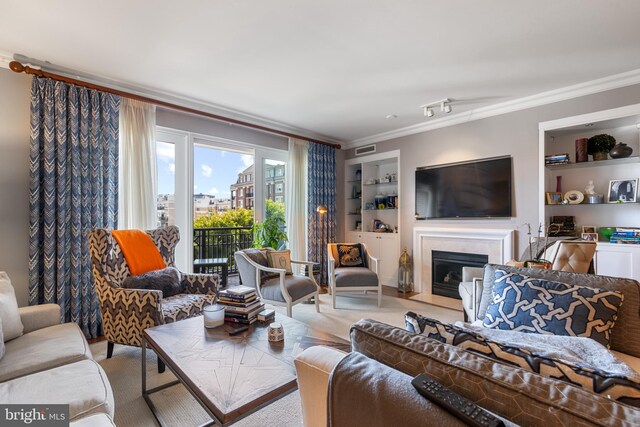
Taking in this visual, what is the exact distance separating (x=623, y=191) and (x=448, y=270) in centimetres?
200

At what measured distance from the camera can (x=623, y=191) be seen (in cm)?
299

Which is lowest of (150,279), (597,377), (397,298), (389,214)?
(397,298)

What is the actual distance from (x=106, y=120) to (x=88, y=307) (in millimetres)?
1768

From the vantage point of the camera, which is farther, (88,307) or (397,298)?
Result: (397,298)

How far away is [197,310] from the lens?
2.40 m

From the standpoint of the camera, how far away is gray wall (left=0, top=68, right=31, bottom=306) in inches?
99.4

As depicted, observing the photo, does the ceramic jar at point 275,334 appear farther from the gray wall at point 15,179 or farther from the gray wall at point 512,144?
the gray wall at point 512,144

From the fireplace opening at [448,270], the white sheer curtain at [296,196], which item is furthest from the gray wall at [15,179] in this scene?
the fireplace opening at [448,270]

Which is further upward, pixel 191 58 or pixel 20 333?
pixel 191 58

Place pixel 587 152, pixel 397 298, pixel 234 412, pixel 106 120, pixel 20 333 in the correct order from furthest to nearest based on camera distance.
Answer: pixel 397 298
pixel 587 152
pixel 106 120
pixel 20 333
pixel 234 412

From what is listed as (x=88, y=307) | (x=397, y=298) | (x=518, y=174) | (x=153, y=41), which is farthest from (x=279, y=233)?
(x=518, y=174)

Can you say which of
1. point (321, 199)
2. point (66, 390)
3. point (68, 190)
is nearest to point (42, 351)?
point (66, 390)

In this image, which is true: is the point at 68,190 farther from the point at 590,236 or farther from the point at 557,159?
the point at 590,236

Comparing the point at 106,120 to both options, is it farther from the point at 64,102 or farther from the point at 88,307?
the point at 88,307
